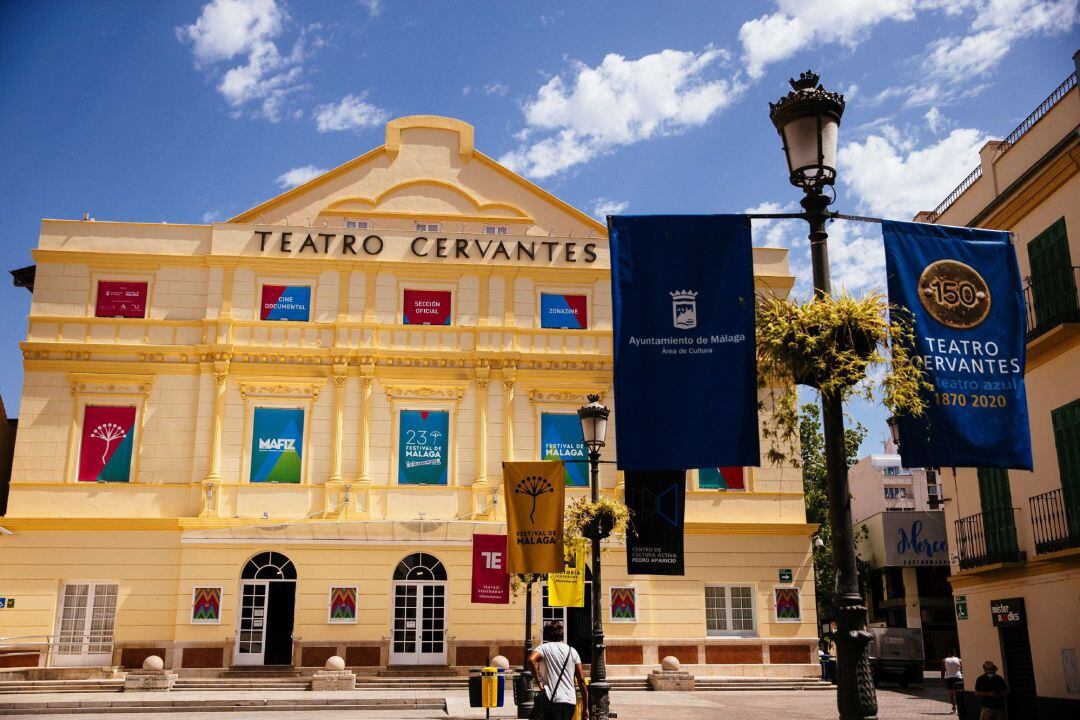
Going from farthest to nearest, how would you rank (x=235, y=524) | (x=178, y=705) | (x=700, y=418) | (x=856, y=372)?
(x=235, y=524)
(x=178, y=705)
(x=700, y=418)
(x=856, y=372)

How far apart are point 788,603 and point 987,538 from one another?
38.7ft

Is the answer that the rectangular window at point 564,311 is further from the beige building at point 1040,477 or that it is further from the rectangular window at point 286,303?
the beige building at point 1040,477

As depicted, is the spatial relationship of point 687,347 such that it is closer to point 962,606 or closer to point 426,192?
point 962,606

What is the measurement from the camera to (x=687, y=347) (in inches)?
337

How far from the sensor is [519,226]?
107 feet

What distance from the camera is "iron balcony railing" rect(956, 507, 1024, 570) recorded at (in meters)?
18.2

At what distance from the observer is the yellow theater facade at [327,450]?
92.4 ft

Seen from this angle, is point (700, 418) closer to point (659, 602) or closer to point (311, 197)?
point (659, 602)

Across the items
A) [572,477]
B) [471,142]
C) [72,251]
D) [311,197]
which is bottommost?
[572,477]

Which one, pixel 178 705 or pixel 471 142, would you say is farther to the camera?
pixel 471 142

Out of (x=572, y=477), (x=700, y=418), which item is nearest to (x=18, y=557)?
(x=572, y=477)

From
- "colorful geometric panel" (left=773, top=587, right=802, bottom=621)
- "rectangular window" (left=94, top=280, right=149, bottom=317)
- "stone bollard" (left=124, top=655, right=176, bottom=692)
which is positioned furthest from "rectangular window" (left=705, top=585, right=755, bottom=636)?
"rectangular window" (left=94, top=280, right=149, bottom=317)

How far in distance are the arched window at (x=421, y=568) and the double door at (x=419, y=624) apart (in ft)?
0.64

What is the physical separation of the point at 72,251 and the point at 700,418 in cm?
2675
